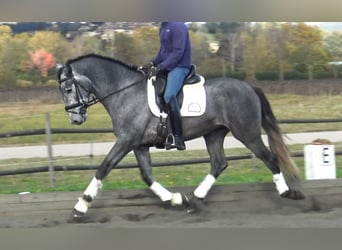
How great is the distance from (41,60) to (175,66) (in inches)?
114

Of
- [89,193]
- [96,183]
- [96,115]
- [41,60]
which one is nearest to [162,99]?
[96,183]

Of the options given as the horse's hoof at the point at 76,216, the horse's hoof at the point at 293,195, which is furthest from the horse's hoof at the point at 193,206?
the horse's hoof at the point at 76,216

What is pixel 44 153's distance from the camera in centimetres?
733

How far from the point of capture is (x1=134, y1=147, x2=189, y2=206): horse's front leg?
17.3 feet

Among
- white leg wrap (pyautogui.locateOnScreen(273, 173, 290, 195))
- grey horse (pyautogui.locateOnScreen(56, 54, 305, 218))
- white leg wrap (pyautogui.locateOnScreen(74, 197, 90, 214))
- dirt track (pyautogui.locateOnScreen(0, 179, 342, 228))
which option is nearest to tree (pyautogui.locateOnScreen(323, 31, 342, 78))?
dirt track (pyautogui.locateOnScreen(0, 179, 342, 228))

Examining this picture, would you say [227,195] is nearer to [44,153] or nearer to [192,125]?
[192,125]

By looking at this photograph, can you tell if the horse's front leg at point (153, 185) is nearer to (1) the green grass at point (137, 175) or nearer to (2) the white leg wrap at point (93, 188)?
(2) the white leg wrap at point (93, 188)

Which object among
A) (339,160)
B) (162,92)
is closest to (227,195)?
(162,92)

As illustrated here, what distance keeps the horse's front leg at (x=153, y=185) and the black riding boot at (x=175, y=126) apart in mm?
375

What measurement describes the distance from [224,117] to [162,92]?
749 millimetres

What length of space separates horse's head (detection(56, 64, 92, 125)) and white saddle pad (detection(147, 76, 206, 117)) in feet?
2.28

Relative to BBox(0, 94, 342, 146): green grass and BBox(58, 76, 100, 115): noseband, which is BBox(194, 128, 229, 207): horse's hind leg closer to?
BBox(58, 76, 100, 115): noseband

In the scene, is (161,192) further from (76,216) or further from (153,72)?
(153,72)

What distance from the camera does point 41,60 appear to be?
7.23 m
